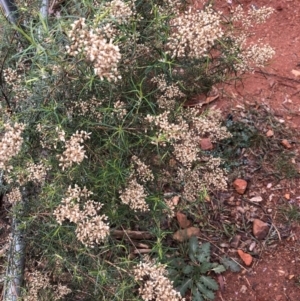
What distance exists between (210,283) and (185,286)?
0.19 meters

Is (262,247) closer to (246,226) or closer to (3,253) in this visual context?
(246,226)

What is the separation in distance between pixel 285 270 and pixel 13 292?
2.05 m

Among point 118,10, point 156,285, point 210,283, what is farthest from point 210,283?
point 118,10

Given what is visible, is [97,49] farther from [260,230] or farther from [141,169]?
[260,230]

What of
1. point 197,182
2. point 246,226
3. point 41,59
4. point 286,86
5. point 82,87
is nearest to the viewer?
point 41,59

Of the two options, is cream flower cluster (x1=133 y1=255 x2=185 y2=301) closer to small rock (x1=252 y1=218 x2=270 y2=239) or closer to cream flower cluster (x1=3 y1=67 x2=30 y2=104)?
cream flower cluster (x1=3 y1=67 x2=30 y2=104)

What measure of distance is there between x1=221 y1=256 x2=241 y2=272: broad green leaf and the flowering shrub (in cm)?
86

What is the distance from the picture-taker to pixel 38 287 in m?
2.87

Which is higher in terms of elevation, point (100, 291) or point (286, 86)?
point (100, 291)

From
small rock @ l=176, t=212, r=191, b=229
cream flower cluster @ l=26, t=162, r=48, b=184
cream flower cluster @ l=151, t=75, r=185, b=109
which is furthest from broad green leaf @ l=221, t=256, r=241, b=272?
cream flower cluster @ l=26, t=162, r=48, b=184

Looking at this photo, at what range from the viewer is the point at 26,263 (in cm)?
321

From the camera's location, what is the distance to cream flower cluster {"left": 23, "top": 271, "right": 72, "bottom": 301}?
2842mm

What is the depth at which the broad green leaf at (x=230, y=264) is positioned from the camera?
12.3 feet

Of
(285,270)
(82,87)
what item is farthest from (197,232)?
(82,87)
